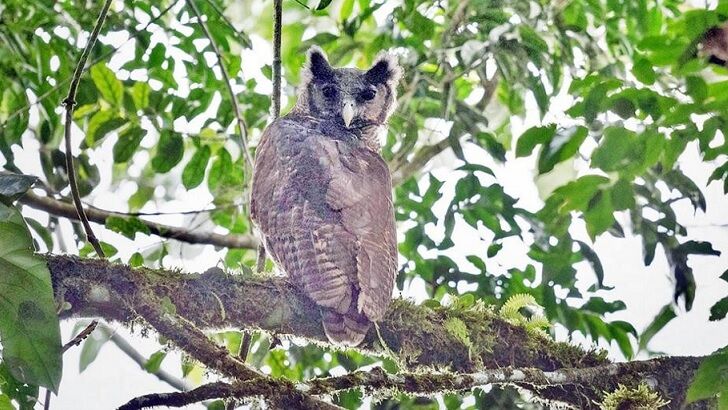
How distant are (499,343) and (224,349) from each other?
2.05 feet

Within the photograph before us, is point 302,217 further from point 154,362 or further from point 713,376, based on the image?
point 713,376

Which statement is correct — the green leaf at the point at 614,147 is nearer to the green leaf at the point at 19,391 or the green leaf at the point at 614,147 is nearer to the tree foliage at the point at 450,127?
the tree foliage at the point at 450,127

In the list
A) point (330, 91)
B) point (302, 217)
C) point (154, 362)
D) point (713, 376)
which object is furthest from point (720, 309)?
point (154, 362)

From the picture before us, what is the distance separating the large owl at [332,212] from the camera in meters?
1.63

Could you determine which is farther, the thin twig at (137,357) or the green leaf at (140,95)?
the green leaf at (140,95)

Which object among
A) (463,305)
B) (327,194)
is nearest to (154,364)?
(327,194)

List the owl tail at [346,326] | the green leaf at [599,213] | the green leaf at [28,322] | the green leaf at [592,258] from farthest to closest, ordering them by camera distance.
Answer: the green leaf at [592,258], the green leaf at [599,213], the owl tail at [346,326], the green leaf at [28,322]

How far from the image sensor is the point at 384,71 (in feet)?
7.92

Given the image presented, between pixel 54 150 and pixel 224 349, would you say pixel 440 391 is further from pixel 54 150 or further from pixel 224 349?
pixel 54 150

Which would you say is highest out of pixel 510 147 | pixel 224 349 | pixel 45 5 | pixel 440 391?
pixel 45 5

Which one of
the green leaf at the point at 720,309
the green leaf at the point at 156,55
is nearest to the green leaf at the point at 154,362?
the green leaf at the point at 156,55

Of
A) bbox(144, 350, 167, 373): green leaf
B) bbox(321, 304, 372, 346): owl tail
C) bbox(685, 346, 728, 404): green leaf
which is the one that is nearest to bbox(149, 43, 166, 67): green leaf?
bbox(144, 350, 167, 373): green leaf

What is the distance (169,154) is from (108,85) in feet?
0.97

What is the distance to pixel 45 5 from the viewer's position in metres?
2.51
